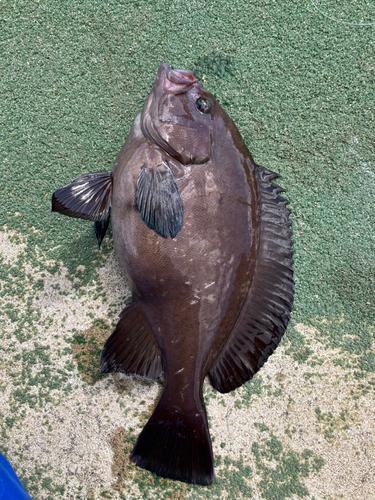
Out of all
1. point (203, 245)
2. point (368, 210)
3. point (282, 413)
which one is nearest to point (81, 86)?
point (203, 245)

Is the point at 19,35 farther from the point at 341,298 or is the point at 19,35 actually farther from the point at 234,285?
the point at 341,298

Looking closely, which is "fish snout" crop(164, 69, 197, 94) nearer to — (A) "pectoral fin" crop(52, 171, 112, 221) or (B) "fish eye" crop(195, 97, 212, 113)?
(B) "fish eye" crop(195, 97, 212, 113)

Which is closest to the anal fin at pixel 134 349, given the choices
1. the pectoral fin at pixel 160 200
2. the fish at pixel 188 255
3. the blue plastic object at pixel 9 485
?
the fish at pixel 188 255

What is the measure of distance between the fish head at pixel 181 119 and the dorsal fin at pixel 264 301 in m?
0.37

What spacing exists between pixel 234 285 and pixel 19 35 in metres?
2.10

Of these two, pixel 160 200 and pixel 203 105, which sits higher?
pixel 203 105

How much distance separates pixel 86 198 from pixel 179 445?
1.43 meters

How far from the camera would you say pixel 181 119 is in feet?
5.79

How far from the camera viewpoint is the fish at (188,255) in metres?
1.74

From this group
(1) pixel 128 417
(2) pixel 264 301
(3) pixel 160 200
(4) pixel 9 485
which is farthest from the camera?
(1) pixel 128 417

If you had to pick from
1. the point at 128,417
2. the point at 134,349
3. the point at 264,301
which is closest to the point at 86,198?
the point at 134,349

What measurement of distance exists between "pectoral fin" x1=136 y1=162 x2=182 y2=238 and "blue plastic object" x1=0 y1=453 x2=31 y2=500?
1.74m

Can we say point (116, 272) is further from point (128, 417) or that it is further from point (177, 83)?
point (177, 83)

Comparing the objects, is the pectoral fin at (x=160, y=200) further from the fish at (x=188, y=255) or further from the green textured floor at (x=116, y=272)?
the green textured floor at (x=116, y=272)
